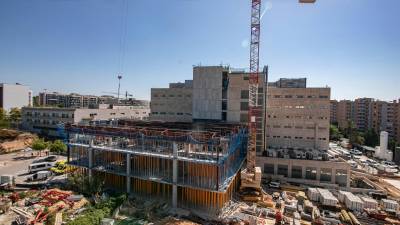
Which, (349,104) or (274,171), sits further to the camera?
(349,104)

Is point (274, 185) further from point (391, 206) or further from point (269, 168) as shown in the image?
point (391, 206)

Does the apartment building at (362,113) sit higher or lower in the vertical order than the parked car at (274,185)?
higher

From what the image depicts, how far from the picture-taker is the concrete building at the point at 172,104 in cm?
5628

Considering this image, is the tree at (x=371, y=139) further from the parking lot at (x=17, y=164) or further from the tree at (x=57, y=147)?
the tree at (x=57, y=147)

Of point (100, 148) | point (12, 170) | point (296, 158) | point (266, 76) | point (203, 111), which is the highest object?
point (266, 76)

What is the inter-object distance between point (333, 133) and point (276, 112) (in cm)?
4790

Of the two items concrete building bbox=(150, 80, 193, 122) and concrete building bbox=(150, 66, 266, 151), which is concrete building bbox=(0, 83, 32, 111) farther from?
concrete building bbox=(150, 66, 266, 151)

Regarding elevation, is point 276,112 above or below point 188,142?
above

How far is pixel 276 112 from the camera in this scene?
1891 inches

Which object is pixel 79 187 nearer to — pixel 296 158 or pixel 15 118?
pixel 296 158

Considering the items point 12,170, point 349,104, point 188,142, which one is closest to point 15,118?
point 12,170

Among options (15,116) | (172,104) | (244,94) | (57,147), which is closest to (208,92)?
(244,94)

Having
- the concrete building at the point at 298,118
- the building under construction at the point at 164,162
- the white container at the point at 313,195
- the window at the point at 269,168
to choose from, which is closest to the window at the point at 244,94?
the concrete building at the point at 298,118

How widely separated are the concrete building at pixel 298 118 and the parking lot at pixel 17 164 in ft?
144
